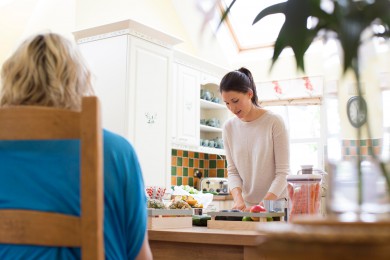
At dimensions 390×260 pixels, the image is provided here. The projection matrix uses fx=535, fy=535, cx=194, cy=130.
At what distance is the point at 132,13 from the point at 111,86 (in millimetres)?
1279

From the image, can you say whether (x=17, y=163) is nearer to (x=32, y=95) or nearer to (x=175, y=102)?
(x=32, y=95)

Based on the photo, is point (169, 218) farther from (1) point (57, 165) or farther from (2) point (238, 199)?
(1) point (57, 165)

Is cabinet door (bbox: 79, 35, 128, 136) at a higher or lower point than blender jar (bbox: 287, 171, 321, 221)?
higher

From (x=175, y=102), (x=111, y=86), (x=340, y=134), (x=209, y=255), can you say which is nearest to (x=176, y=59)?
(x=175, y=102)

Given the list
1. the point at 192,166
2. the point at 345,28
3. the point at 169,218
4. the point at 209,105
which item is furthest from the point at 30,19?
the point at 345,28

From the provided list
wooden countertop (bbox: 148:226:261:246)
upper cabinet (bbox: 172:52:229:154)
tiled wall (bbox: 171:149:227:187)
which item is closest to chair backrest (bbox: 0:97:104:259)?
wooden countertop (bbox: 148:226:261:246)

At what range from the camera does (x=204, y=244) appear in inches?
67.8

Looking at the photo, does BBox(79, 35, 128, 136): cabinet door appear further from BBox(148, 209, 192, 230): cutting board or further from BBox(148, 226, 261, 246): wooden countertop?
BBox(148, 226, 261, 246): wooden countertop

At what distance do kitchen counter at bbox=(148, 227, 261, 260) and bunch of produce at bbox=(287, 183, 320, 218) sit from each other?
0.53 feet

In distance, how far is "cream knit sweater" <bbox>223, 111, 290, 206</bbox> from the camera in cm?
270

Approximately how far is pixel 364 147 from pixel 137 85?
13.7 feet

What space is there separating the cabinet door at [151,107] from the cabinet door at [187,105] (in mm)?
444

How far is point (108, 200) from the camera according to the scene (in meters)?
1.15

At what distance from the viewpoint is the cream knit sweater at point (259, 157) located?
2697 millimetres
